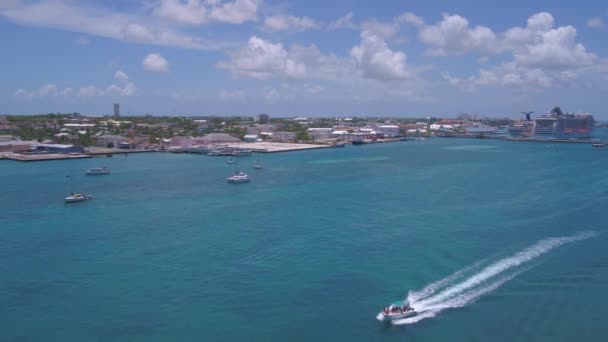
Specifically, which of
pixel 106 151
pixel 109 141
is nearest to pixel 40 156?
pixel 106 151

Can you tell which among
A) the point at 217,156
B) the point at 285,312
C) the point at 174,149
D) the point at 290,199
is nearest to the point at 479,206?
the point at 290,199

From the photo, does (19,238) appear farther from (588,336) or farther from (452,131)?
(452,131)

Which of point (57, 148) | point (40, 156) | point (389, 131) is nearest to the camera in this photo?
point (40, 156)

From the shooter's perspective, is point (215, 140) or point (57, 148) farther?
point (215, 140)

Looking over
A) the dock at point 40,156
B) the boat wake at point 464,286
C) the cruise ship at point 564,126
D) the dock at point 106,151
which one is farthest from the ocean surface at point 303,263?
the cruise ship at point 564,126

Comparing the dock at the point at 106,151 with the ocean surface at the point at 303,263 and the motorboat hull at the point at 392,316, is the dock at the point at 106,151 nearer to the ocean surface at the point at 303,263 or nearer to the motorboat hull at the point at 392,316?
the ocean surface at the point at 303,263

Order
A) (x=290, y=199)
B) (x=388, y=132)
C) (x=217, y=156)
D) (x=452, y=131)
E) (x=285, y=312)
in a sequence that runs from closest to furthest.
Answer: (x=285, y=312) < (x=290, y=199) < (x=217, y=156) < (x=388, y=132) < (x=452, y=131)

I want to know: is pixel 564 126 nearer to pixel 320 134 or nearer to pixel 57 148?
pixel 320 134

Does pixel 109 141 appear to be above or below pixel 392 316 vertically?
above
